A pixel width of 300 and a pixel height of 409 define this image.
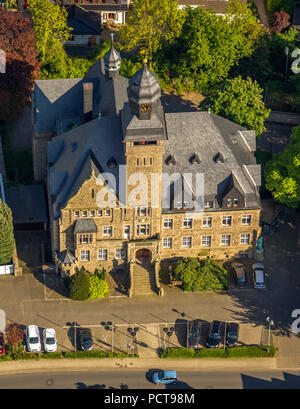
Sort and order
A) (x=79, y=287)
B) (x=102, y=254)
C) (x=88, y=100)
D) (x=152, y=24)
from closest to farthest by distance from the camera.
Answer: (x=79, y=287) < (x=102, y=254) < (x=88, y=100) < (x=152, y=24)

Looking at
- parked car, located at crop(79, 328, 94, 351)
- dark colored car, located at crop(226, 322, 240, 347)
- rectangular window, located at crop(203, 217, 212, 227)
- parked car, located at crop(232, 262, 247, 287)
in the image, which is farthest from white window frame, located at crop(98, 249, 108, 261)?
dark colored car, located at crop(226, 322, 240, 347)

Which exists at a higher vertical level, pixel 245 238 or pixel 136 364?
pixel 245 238

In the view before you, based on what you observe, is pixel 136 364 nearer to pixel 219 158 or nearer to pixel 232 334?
pixel 232 334

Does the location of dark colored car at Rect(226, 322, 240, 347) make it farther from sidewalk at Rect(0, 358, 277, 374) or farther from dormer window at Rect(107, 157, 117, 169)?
dormer window at Rect(107, 157, 117, 169)

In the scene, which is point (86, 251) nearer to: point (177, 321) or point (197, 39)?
point (177, 321)

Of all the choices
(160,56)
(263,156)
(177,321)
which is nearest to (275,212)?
(263,156)

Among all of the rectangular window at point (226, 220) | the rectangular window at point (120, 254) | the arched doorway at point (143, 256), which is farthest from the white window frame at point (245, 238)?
the rectangular window at point (120, 254)

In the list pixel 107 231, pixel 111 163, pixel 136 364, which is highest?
pixel 111 163

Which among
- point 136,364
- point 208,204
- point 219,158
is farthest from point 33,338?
point 219,158
